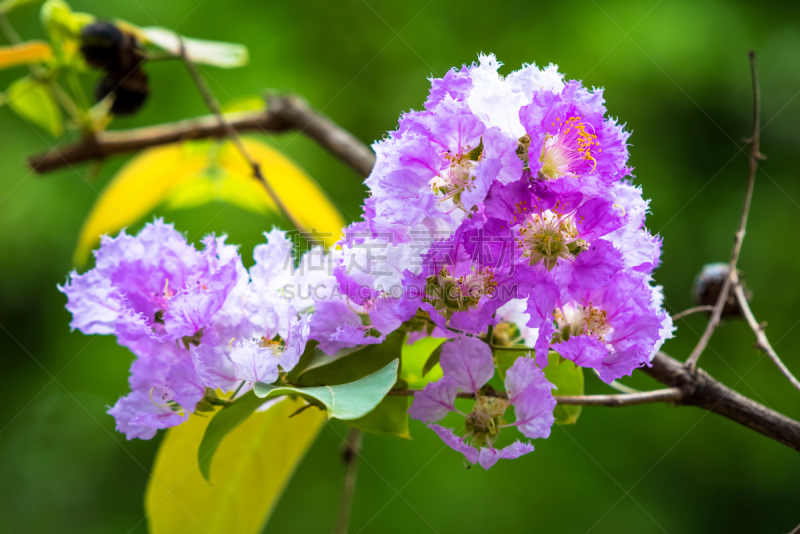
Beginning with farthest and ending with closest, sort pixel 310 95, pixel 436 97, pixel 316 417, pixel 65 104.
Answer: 1. pixel 310 95
2. pixel 65 104
3. pixel 316 417
4. pixel 436 97

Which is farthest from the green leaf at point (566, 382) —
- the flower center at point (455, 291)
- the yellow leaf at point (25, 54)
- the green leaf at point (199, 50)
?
the yellow leaf at point (25, 54)

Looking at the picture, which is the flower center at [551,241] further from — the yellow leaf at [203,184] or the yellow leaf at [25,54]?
the yellow leaf at [25,54]

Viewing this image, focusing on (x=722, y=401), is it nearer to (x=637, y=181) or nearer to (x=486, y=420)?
(x=486, y=420)

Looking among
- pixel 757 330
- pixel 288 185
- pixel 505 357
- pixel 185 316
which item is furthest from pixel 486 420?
pixel 288 185

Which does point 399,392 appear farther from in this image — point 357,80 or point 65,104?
point 357,80

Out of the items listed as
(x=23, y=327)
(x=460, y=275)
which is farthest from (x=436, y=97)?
(x=23, y=327)

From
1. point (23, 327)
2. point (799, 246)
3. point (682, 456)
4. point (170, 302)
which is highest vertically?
point (799, 246)
